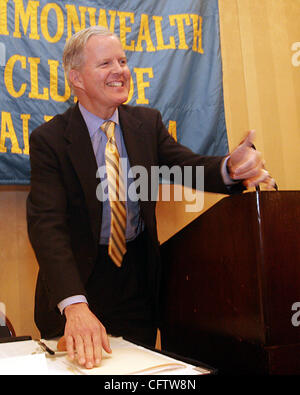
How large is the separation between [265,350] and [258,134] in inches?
75.8

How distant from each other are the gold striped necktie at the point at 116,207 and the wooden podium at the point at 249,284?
0.30 metres

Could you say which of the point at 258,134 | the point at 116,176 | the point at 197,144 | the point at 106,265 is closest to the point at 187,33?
the point at 197,144

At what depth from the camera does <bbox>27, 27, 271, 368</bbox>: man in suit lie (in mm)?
1176

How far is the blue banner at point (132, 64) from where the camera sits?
1.95 m

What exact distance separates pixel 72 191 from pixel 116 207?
136 millimetres

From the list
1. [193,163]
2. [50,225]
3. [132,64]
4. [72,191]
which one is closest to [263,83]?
[132,64]

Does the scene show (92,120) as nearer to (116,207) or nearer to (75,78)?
(75,78)

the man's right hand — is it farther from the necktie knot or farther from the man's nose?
the man's nose

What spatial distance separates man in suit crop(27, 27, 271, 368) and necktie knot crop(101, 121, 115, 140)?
14mm

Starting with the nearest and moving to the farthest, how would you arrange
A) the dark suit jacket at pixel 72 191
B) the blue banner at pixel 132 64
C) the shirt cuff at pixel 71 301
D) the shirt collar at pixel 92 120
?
the shirt cuff at pixel 71 301 < the dark suit jacket at pixel 72 191 < the shirt collar at pixel 92 120 < the blue banner at pixel 132 64

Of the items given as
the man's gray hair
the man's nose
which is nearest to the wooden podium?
the man's nose

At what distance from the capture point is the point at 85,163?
1.29 m

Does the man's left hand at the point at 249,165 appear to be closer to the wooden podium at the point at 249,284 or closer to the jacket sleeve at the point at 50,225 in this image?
the wooden podium at the point at 249,284

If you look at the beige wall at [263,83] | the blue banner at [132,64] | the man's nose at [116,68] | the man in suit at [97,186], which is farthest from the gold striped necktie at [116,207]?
the beige wall at [263,83]
